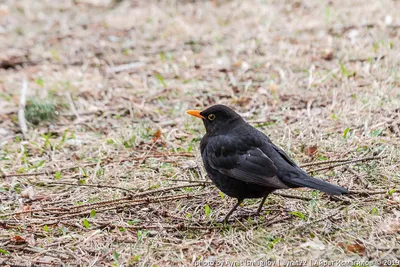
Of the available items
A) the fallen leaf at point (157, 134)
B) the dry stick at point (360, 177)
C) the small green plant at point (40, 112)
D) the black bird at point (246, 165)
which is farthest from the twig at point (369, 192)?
the small green plant at point (40, 112)

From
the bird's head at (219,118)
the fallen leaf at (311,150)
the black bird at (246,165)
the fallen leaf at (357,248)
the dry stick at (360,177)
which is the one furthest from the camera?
the fallen leaf at (311,150)

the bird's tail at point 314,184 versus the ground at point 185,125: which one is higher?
the bird's tail at point 314,184

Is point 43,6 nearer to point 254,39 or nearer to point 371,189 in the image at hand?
point 254,39

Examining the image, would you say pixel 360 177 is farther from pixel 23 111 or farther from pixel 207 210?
pixel 23 111

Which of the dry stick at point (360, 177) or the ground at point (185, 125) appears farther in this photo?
the dry stick at point (360, 177)

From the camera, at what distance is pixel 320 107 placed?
6.22 m

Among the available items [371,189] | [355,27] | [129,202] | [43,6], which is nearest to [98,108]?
[129,202]

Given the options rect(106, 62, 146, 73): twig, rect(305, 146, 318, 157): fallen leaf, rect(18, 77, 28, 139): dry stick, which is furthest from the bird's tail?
rect(106, 62, 146, 73): twig

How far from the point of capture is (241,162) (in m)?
4.23

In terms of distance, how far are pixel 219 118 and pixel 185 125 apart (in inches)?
51.2

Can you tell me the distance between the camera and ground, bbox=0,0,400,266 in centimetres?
387

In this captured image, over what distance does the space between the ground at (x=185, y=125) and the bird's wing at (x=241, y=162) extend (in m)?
0.33

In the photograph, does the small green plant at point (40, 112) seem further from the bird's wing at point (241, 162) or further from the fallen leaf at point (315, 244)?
the fallen leaf at point (315, 244)

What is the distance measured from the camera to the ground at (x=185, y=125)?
12.7 feet
